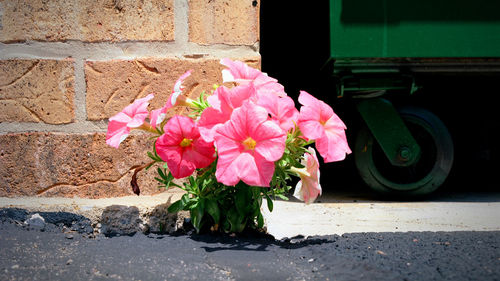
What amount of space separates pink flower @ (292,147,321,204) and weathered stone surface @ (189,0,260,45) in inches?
21.5

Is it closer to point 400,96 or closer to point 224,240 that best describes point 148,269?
point 224,240

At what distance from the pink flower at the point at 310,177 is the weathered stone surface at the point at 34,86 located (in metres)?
0.83

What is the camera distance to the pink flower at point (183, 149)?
1.17 meters

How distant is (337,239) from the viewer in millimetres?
1294

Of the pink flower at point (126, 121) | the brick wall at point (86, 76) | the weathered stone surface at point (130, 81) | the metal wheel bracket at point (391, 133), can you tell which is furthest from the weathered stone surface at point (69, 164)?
the metal wheel bracket at point (391, 133)

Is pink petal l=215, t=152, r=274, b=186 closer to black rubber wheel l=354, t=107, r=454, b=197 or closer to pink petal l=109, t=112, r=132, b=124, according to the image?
pink petal l=109, t=112, r=132, b=124

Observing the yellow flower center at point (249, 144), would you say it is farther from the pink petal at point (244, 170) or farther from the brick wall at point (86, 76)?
the brick wall at point (86, 76)

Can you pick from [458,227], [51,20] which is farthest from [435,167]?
[51,20]

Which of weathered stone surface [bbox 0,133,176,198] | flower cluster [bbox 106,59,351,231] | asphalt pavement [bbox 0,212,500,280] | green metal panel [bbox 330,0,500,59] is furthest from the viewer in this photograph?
green metal panel [bbox 330,0,500,59]

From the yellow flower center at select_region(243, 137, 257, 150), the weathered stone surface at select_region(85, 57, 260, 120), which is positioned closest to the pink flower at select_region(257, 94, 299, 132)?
the yellow flower center at select_region(243, 137, 257, 150)

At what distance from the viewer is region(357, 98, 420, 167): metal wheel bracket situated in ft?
8.11

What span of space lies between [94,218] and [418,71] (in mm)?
1851

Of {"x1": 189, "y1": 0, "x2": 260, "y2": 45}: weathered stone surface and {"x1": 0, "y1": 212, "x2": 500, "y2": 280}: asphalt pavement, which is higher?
{"x1": 189, "y1": 0, "x2": 260, "y2": 45}: weathered stone surface

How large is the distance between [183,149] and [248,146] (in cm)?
19
